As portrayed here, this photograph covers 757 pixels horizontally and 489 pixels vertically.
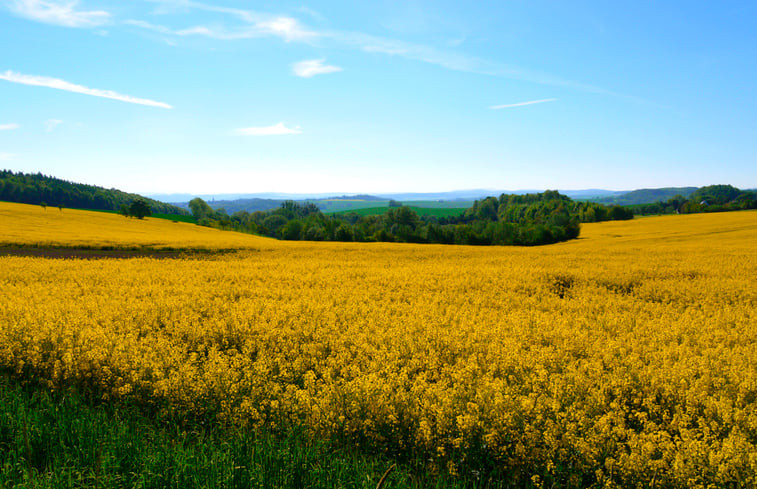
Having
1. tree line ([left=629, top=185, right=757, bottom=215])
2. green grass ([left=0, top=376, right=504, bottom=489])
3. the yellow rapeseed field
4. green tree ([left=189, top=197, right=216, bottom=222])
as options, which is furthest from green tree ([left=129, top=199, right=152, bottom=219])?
tree line ([left=629, top=185, right=757, bottom=215])

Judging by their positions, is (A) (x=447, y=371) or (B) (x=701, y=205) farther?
(B) (x=701, y=205)

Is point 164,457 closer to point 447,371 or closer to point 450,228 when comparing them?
point 447,371

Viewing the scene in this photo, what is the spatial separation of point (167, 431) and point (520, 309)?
8.23 m

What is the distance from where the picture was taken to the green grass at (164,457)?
11.0ft

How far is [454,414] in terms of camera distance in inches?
171

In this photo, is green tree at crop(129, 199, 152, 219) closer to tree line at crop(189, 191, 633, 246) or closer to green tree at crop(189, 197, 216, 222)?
tree line at crop(189, 191, 633, 246)

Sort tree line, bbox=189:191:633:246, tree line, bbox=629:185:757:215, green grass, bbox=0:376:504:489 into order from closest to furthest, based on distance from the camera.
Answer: green grass, bbox=0:376:504:489 → tree line, bbox=189:191:633:246 → tree line, bbox=629:185:757:215

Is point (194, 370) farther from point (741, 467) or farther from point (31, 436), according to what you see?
point (741, 467)

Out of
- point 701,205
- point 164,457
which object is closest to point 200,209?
point 164,457

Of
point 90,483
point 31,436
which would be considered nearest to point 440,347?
point 90,483

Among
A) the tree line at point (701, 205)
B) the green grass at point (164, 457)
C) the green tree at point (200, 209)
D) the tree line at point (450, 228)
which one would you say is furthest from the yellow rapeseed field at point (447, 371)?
the green tree at point (200, 209)

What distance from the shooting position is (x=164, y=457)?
3680mm

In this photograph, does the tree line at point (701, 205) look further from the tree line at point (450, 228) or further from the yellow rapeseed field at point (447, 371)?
the yellow rapeseed field at point (447, 371)

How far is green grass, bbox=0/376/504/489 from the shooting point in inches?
131
